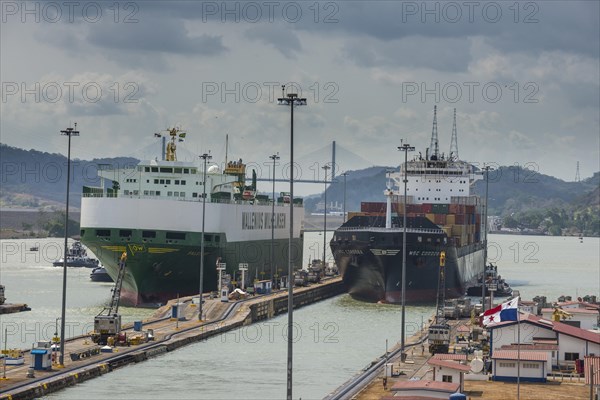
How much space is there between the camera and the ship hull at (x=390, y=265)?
82.8 m

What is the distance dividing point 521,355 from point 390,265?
119 ft

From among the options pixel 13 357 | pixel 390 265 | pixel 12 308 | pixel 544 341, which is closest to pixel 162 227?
pixel 12 308

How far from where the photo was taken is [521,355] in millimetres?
46719

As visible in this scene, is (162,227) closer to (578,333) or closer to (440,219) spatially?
(440,219)

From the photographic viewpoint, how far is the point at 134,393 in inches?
1794

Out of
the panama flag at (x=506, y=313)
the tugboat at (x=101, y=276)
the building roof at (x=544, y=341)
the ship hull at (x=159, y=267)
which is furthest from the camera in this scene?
the tugboat at (x=101, y=276)

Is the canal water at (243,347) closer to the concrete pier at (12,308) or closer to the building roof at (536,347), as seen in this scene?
the concrete pier at (12,308)

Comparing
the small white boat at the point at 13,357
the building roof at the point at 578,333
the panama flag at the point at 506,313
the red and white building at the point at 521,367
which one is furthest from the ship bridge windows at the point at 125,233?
the panama flag at the point at 506,313

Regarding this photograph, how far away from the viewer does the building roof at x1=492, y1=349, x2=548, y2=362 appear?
1811 inches

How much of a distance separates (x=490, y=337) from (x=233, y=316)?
2298 centimetres

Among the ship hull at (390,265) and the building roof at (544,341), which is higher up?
the ship hull at (390,265)

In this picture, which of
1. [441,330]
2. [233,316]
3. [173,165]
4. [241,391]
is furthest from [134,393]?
[173,165]

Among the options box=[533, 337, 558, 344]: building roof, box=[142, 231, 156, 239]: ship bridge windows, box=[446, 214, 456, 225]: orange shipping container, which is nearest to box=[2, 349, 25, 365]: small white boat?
box=[533, 337, 558, 344]: building roof

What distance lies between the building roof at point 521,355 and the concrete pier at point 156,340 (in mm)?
16579
